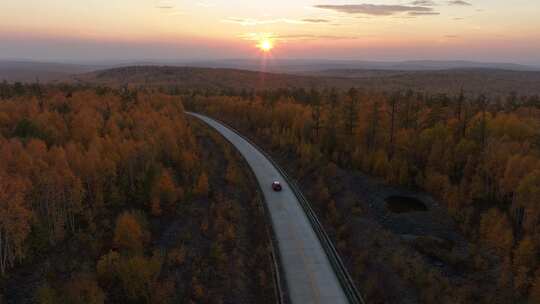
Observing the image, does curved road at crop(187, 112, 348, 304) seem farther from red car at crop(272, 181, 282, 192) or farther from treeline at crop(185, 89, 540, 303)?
treeline at crop(185, 89, 540, 303)

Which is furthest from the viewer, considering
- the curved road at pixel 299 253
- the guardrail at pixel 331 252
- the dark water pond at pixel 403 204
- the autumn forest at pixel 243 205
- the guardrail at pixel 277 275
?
the dark water pond at pixel 403 204

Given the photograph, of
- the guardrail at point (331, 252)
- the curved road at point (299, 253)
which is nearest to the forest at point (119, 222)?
the curved road at point (299, 253)

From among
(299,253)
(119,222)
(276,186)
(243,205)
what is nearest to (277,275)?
(299,253)

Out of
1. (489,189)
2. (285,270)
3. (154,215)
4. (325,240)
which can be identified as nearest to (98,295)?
(285,270)

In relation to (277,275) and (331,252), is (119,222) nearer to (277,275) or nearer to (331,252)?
(277,275)

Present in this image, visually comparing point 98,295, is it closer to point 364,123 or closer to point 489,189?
point 489,189

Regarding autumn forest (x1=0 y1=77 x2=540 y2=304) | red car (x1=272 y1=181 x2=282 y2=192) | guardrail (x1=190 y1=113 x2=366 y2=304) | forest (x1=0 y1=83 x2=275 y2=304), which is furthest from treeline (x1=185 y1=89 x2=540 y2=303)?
forest (x1=0 y1=83 x2=275 y2=304)

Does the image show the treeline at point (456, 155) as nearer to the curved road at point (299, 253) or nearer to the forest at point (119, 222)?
the curved road at point (299, 253)

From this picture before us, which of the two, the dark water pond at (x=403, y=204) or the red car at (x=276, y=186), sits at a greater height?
the red car at (x=276, y=186)
